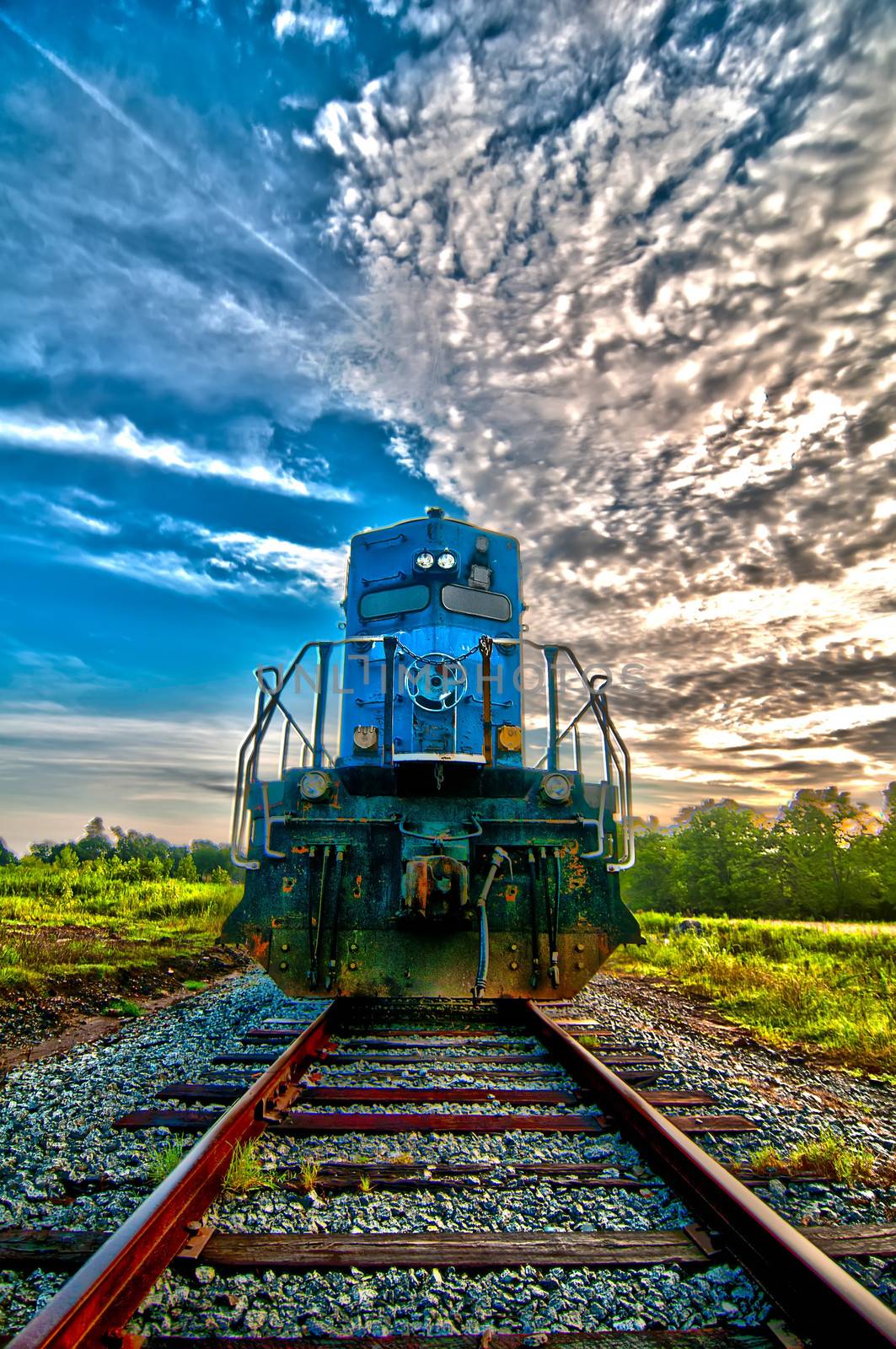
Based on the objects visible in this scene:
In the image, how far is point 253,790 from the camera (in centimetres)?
525

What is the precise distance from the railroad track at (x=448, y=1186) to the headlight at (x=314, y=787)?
1.46 m

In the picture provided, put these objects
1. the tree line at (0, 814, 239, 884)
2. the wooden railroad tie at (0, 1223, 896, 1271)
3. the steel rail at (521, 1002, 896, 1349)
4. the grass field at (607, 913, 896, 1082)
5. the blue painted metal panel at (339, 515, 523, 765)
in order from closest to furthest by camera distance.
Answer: the steel rail at (521, 1002, 896, 1349)
the wooden railroad tie at (0, 1223, 896, 1271)
the grass field at (607, 913, 896, 1082)
the blue painted metal panel at (339, 515, 523, 765)
the tree line at (0, 814, 239, 884)

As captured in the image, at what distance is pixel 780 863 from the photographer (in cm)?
2697

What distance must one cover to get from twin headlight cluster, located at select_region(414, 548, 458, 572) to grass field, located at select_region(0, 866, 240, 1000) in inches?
202

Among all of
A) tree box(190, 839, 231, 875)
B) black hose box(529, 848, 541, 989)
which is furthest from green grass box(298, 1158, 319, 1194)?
tree box(190, 839, 231, 875)

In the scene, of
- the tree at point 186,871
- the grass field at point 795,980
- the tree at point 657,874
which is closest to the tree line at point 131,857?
the tree at point 186,871

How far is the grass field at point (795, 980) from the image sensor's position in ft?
A: 18.1

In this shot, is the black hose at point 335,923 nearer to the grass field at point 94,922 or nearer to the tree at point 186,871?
the grass field at point 94,922

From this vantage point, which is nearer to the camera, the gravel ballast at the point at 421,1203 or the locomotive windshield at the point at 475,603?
the gravel ballast at the point at 421,1203

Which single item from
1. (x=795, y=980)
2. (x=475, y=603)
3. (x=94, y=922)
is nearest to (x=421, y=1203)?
(x=475, y=603)

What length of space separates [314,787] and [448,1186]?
274 centimetres

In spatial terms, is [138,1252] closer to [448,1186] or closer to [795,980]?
[448,1186]

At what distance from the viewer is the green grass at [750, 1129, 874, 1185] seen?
2.97 m

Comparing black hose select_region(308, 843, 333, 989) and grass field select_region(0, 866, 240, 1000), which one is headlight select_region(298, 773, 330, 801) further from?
grass field select_region(0, 866, 240, 1000)
